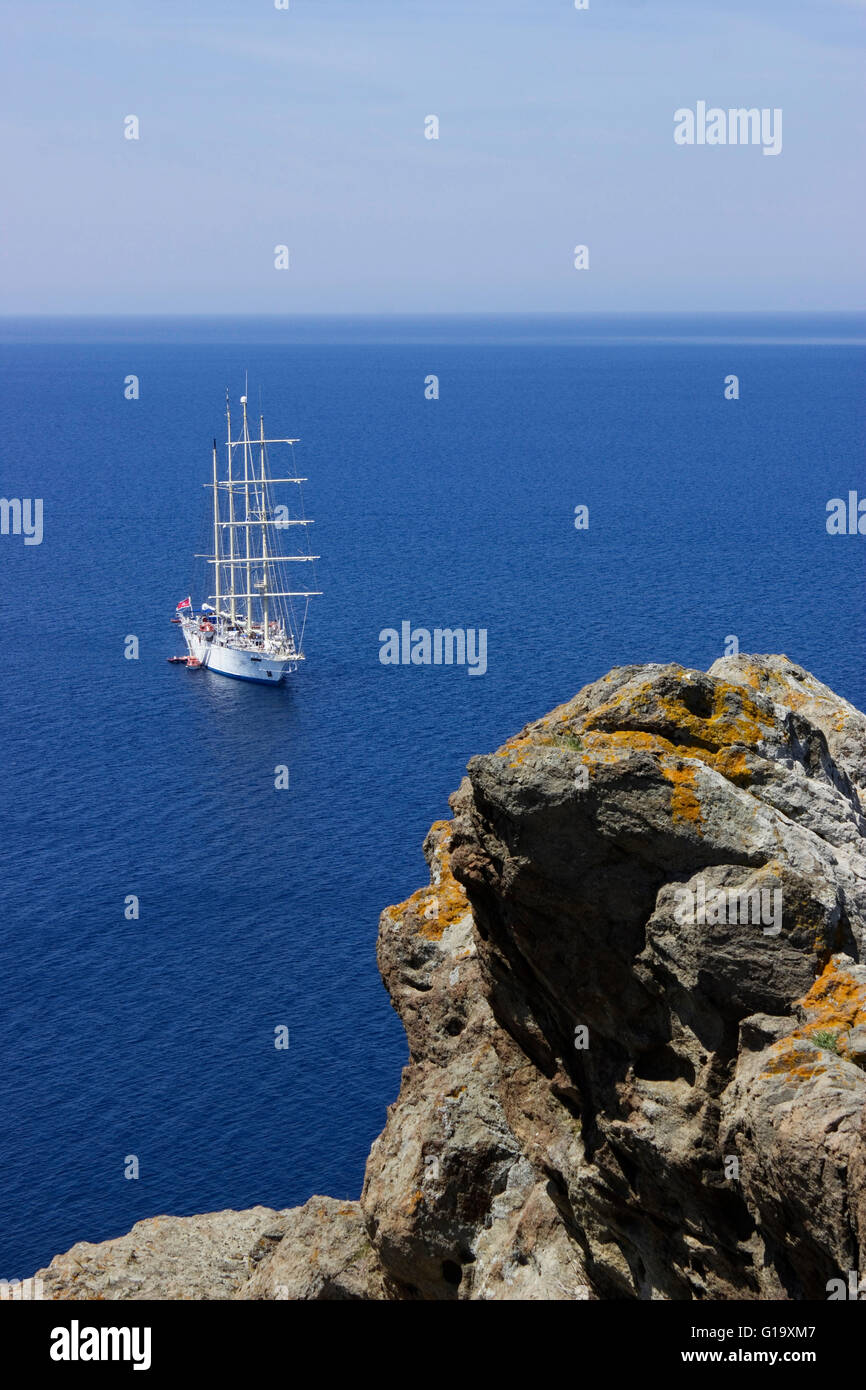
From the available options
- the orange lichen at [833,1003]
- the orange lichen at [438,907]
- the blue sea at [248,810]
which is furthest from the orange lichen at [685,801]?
the blue sea at [248,810]

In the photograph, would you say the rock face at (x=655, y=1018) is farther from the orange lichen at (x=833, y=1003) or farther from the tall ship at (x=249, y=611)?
the tall ship at (x=249, y=611)

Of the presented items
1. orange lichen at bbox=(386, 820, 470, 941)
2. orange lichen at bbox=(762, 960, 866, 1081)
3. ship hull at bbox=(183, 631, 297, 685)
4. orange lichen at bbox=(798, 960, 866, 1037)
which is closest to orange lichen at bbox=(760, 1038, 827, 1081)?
orange lichen at bbox=(762, 960, 866, 1081)

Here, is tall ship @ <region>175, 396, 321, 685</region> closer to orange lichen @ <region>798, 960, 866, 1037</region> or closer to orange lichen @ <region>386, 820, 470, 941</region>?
orange lichen @ <region>386, 820, 470, 941</region>

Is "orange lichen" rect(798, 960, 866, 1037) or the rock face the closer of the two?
the rock face

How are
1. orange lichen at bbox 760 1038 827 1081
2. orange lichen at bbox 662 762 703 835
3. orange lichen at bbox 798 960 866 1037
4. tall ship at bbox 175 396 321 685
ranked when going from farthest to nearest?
tall ship at bbox 175 396 321 685
orange lichen at bbox 662 762 703 835
orange lichen at bbox 798 960 866 1037
orange lichen at bbox 760 1038 827 1081

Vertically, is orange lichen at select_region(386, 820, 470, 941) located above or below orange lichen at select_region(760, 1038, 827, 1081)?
below

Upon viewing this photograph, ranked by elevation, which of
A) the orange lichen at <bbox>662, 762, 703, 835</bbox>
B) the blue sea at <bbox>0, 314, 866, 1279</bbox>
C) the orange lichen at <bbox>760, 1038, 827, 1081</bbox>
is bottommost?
the blue sea at <bbox>0, 314, 866, 1279</bbox>
